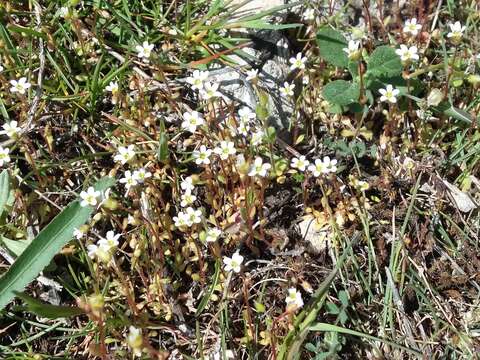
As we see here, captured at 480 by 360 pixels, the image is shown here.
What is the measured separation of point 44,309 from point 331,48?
2.14m

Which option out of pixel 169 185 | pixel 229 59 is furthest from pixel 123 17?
pixel 169 185

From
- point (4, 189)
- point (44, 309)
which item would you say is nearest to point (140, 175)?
point (4, 189)

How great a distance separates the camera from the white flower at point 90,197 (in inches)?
118

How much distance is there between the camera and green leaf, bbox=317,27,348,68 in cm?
360

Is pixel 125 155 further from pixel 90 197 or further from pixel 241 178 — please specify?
pixel 241 178

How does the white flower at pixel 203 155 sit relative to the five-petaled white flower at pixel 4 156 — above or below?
below

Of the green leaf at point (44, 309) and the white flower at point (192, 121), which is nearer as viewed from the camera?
the green leaf at point (44, 309)

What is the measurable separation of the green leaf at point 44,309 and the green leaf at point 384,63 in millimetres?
2055

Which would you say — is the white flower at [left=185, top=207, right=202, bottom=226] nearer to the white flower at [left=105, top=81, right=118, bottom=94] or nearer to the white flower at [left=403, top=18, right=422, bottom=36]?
the white flower at [left=105, top=81, right=118, bottom=94]

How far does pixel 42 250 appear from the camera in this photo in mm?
2961

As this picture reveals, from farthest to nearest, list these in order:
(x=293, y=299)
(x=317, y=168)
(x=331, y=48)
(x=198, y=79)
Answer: (x=331, y=48) → (x=198, y=79) → (x=317, y=168) → (x=293, y=299)

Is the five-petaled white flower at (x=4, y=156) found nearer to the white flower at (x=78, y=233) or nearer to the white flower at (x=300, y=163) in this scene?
the white flower at (x=78, y=233)

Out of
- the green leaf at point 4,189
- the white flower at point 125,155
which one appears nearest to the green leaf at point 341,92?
the white flower at point 125,155

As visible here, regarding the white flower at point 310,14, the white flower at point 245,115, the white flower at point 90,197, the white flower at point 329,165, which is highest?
the white flower at point 310,14
